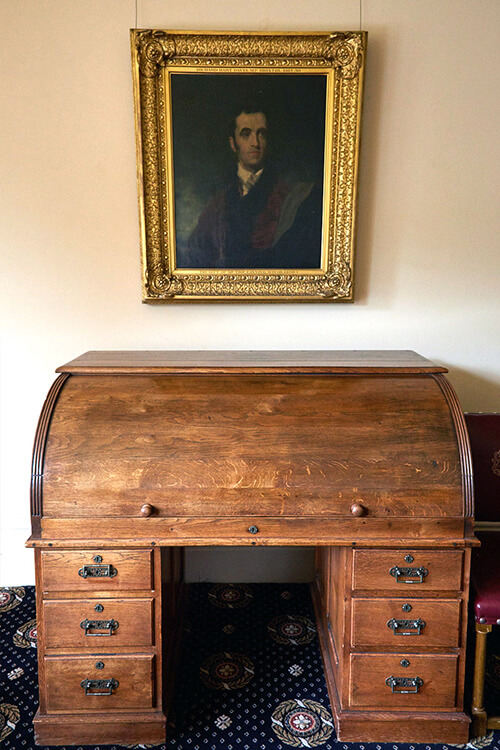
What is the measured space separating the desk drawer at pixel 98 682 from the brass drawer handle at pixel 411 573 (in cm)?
93

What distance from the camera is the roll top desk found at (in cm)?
184

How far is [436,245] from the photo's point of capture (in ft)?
8.36

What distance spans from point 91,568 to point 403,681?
1203mm

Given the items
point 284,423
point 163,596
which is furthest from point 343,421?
point 163,596

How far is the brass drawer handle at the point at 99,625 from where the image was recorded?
1856mm

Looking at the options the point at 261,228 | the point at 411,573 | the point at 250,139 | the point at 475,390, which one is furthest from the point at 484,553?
the point at 250,139

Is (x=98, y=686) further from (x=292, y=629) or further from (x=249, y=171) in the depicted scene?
(x=249, y=171)

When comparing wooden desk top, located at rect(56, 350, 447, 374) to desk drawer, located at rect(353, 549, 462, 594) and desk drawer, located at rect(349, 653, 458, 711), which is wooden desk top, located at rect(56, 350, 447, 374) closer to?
desk drawer, located at rect(353, 549, 462, 594)

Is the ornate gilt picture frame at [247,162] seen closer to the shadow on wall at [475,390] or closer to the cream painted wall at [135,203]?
the cream painted wall at [135,203]

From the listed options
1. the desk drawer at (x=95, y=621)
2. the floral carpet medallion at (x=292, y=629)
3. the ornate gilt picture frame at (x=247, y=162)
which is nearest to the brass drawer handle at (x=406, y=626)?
the floral carpet medallion at (x=292, y=629)

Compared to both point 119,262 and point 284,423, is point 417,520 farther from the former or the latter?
point 119,262

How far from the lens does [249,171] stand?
8.03 feet

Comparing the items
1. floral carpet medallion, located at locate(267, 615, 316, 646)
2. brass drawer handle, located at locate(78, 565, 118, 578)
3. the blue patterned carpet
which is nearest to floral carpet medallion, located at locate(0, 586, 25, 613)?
the blue patterned carpet

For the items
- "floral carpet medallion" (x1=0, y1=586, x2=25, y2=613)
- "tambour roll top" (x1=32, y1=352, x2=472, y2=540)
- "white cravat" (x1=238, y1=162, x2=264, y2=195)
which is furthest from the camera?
"floral carpet medallion" (x1=0, y1=586, x2=25, y2=613)
